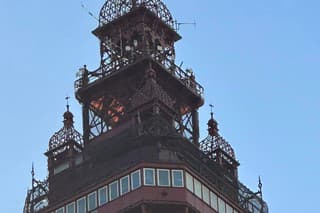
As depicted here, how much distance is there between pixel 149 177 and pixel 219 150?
17316 mm

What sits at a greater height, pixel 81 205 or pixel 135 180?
pixel 135 180

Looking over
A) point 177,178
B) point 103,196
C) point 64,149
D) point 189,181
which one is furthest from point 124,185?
point 64,149

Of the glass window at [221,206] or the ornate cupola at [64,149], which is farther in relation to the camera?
the ornate cupola at [64,149]

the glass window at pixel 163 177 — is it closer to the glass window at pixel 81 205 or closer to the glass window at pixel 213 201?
the glass window at pixel 213 201

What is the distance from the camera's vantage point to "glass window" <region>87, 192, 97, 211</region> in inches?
6890

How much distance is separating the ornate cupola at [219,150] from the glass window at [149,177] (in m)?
14.3

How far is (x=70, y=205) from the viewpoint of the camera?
178 metres

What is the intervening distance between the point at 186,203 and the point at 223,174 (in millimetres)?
12527

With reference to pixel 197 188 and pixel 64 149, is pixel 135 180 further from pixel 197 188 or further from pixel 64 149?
pixel 64 149

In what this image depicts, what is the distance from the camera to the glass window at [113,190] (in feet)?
569

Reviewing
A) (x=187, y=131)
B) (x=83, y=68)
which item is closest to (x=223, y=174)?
(x=187, y=131)

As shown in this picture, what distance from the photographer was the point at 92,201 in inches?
6905

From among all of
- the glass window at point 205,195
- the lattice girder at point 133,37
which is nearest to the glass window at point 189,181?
the glass window at point 205,195

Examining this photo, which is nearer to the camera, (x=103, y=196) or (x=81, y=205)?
(x=103, y=196)
